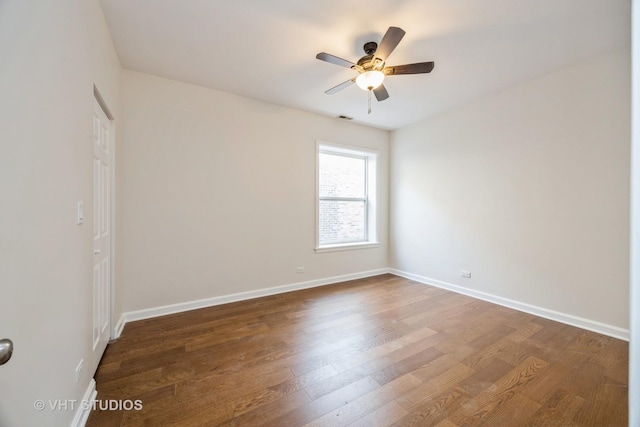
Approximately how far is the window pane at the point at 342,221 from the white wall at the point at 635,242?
12.9 feet

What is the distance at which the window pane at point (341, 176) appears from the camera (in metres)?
4.54

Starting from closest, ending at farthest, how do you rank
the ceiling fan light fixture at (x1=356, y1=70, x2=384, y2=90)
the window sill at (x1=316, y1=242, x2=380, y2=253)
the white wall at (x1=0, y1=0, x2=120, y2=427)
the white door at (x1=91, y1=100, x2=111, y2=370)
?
the white wall at (x1=0, y1=0, x2=120, y2=427), the white door at (x1=91, y1=100, x2=111, y2=370), the ceiling fan light fixture at (x1=356, y1=70, x2=384, y2=90), the window sill at (x1=316, y1=242, x2=380, y2=253)

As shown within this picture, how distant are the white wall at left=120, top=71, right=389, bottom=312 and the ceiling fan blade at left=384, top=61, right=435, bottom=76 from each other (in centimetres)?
189

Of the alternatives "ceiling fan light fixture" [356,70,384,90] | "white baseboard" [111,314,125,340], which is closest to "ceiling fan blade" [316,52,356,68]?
"ceiling fan light fixture" [356,70,384,90]

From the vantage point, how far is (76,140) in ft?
5.07

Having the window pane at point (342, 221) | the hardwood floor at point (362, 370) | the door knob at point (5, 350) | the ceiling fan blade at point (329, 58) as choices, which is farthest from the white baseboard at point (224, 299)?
the ceiling fan blade at point (329, 58)

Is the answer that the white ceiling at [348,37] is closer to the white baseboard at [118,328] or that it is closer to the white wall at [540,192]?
the white wall at [540,192]

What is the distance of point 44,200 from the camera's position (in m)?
1.21

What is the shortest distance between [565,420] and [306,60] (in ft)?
11.4

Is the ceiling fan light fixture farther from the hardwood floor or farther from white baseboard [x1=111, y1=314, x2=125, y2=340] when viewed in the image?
white baseboard [x1=111, y1=314, x2=125, y2=340]

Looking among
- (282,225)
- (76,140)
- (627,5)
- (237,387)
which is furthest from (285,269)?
(627,5)

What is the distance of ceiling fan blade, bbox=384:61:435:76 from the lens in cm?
229

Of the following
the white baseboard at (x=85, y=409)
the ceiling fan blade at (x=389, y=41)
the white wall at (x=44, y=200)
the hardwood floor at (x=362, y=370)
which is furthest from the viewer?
the ceiling fan blade at (x=389, y=41)

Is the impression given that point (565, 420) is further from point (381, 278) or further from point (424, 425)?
point (381, 278)
